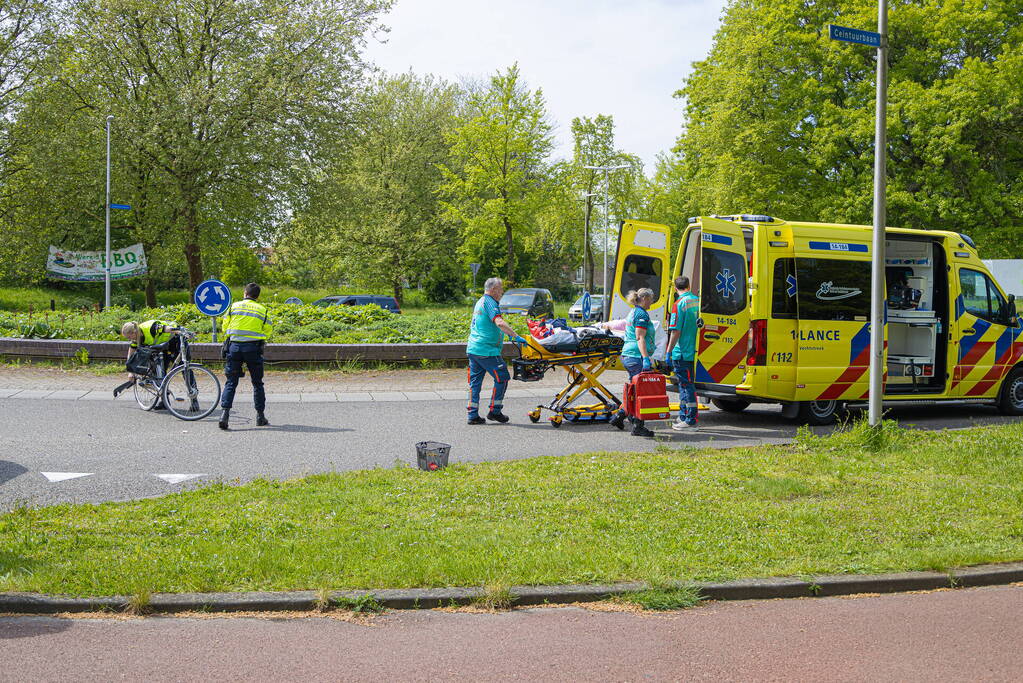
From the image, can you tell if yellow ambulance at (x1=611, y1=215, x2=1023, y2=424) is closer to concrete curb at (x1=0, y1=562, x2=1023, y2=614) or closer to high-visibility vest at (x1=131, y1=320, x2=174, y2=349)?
concrete curb at (x1=0, y1=562, x2=1023, y2=614)

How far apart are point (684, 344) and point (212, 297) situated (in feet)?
27.9

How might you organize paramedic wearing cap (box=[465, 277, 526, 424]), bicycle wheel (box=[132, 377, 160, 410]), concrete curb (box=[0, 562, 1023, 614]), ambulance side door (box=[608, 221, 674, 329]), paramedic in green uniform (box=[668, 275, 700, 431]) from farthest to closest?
ambulance side door (box=[608, 221, 674, 329])
bicycle wheel (box=[132, 377, 160, 410])
paramedic wearing cap (box=[465, 277, 526, 424])
paramedic in green uniform (box=[668, 275, 700, 431])
concrete curb (box=[0, 562, 1023, 614])

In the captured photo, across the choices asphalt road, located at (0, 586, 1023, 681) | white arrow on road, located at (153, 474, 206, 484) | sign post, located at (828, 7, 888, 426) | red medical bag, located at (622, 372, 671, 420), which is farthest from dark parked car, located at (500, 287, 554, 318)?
asphalt road, located at (0, 586, 1023, 681)

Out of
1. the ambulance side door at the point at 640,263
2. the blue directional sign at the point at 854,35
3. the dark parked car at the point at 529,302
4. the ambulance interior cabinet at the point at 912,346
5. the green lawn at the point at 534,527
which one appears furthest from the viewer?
→ the dark parked car at the point at 529,302

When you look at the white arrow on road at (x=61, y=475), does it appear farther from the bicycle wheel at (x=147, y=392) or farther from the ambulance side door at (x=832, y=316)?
the ambulance side door at (x=832, y=316)

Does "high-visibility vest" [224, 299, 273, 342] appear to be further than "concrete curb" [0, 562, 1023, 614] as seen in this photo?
Yes

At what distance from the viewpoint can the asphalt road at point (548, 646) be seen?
13.4 ft

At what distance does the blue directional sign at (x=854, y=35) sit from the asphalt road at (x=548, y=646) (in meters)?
5.97

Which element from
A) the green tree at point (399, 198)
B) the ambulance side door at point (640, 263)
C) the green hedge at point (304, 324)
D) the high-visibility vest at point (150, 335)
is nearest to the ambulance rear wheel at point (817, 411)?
the ambulance side door at point (640, 263)

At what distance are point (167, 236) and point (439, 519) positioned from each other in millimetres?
29312

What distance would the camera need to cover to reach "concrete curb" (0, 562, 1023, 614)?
4.76m

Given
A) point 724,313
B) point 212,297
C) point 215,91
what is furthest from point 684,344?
point 215,91

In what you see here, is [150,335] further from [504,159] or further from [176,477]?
[504,159]

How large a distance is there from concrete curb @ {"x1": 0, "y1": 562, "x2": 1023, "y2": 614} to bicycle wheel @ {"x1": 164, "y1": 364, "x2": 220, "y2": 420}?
269 inches
